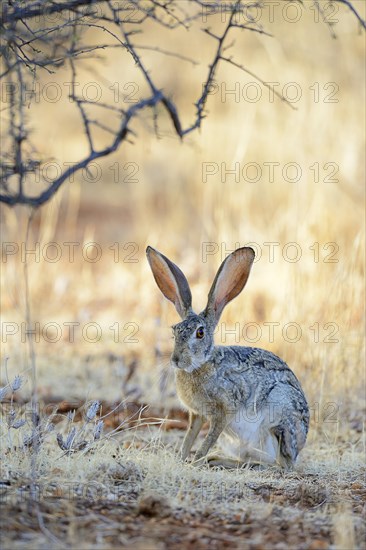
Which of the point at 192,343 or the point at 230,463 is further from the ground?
the point at 192,343

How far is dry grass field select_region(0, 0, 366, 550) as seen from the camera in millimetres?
4059

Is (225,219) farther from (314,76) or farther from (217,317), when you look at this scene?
(314,76)

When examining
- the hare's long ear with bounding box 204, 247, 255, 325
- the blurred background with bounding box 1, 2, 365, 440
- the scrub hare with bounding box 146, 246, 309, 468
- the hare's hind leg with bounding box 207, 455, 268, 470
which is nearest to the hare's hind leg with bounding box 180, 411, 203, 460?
the scrub hare with bounding box 146, 246, 309, 468

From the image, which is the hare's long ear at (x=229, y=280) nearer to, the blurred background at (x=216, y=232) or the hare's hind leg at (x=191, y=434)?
the hare's hind leg at (x=191, y=434)

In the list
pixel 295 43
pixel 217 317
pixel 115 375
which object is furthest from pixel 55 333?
pixel 295 43

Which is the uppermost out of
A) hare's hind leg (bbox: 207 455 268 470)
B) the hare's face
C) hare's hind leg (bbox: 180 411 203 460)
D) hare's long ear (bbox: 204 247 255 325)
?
hare's long ear (bbox: 204 247 255 325)

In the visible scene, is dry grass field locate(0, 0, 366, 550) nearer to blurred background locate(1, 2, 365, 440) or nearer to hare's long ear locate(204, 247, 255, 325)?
blurred background locate(1, 2, 365, 440)

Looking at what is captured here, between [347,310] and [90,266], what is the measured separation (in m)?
5.77

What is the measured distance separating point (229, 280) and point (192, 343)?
0.51 metres

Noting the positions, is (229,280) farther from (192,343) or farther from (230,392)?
(230,392)

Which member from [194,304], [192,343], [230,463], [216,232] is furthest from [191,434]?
[216,232]

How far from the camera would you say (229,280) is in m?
5.80

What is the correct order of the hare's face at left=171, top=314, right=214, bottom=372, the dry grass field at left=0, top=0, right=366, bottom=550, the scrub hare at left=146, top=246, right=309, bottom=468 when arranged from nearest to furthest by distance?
the dry grass field at left=0, top=0, right=366, bottom=550 < the hare's face at left=171, top=314, right=214, bottom=372 < the scrub hare at left=146, top=246, right=309, bottom=468

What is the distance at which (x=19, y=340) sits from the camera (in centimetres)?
869
